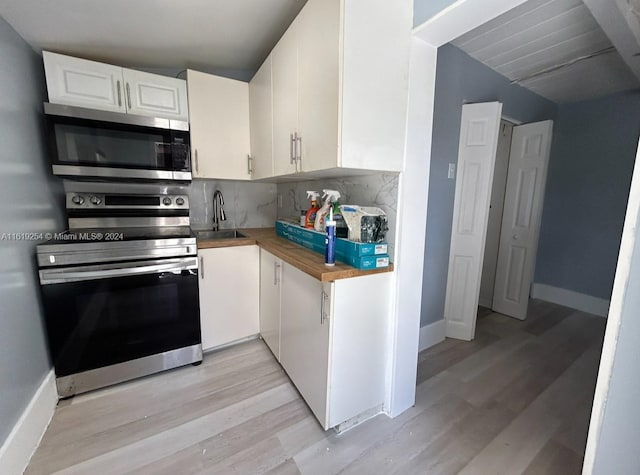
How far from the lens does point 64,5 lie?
1259 mm

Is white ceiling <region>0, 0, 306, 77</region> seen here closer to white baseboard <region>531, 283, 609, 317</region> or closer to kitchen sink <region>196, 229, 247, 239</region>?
kitchen sink <region>196, 229, 247, 239</region>

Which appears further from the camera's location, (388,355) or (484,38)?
(484,38)

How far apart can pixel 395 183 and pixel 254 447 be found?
1452 millimetres

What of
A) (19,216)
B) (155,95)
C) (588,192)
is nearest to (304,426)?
(19,216)

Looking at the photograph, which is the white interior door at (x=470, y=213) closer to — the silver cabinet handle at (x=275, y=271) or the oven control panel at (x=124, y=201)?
the silver cabinet handle at (x=275, y=271)

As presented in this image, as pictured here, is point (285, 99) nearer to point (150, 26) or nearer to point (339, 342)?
point (150, 26)

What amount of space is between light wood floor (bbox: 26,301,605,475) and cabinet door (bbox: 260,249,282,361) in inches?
6.4

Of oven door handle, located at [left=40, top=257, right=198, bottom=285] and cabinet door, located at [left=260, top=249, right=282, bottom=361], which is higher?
oven door handle, located at [left=40, top=257, right=198, bottom=285]

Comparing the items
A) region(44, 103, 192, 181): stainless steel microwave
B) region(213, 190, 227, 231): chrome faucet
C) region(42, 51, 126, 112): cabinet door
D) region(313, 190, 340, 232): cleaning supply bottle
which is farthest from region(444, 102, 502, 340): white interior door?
region(42, 51, 126, 112): cabinet door

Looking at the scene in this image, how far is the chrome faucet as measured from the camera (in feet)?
7.68

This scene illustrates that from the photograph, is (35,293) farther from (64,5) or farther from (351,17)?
(351,17)

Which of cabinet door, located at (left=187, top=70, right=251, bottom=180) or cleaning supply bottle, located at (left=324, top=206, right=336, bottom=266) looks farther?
cabinet door, located at (left=187, top=70, right=251, bottom=180)

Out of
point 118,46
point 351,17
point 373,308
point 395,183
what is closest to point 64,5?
point 118,46

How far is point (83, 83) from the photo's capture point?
1590 millimetres
